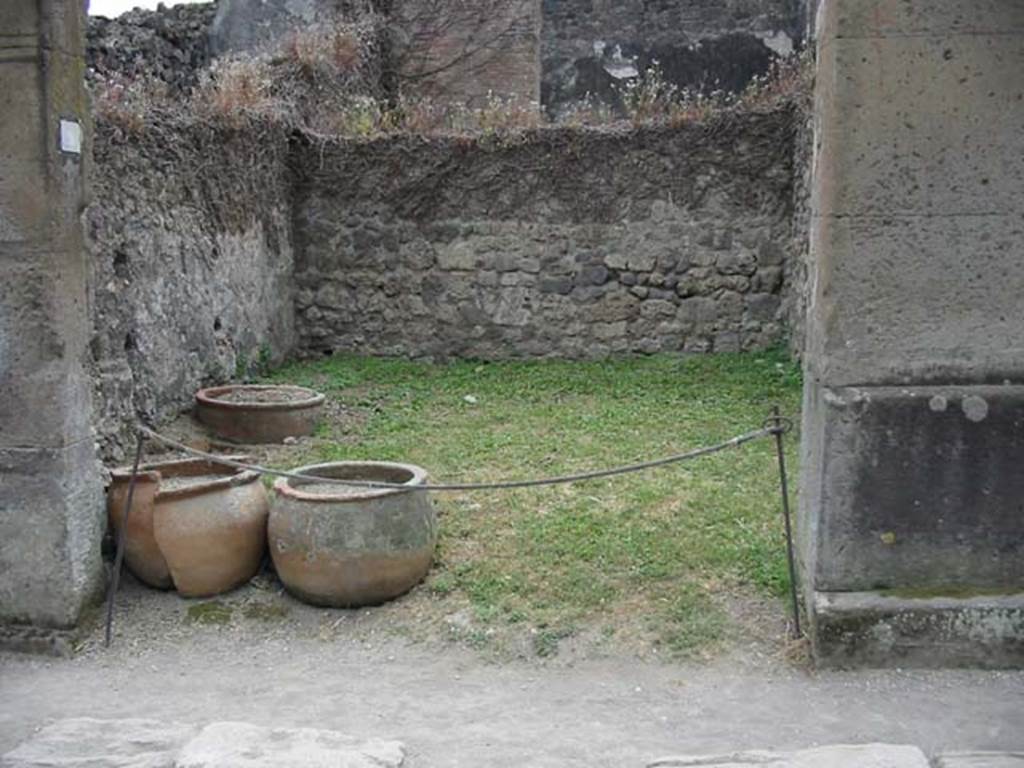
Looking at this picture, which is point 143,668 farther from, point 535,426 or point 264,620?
point 535,426

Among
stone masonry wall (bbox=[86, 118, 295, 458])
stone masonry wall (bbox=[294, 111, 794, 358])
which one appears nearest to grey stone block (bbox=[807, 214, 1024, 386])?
stone masonry wall (bbox=[86, 118, 295, 458])

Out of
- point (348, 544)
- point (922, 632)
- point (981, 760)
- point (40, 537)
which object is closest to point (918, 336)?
point (922, 632)

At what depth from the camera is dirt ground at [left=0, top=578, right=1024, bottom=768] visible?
3791mm

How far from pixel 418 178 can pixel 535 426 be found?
3.50m

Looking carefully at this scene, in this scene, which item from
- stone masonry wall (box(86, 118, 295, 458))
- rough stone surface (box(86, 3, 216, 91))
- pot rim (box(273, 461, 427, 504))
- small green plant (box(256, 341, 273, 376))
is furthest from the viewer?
rough stone surface (box(86, 3, 216, 91))

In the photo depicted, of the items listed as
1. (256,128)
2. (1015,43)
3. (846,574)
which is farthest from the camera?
(256,128)

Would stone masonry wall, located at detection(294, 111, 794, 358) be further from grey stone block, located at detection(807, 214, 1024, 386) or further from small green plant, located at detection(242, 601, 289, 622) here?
grey stone block, located at detection(807, 214, 1024, 386)

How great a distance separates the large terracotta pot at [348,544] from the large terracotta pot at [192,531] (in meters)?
0.17

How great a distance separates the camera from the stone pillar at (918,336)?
4.11 metres

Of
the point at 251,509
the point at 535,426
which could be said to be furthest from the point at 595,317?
the point at 251,509

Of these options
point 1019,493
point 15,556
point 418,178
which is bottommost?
point 15,556

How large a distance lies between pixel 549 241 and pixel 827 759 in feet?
23.6

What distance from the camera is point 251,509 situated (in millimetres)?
5098

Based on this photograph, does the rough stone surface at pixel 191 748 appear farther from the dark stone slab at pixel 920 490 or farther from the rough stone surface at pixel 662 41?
the rough stone surface at pixel 662 41
